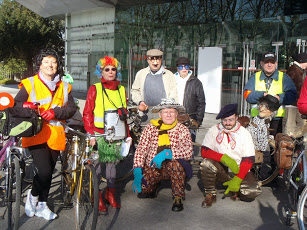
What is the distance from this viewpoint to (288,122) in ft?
17.7

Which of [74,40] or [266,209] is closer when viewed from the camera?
[266,209]

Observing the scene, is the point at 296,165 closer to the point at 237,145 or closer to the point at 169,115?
the point at 237,145

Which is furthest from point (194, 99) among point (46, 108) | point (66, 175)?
point (46, 108)

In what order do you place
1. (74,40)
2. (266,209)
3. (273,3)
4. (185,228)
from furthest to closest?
1. (74,40)
2. (273,3)
3. (266,209)
4. (185,228)

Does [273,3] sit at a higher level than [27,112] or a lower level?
higher

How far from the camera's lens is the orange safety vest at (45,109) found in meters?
4.41

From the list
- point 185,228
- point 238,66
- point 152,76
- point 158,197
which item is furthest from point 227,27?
point 185,228

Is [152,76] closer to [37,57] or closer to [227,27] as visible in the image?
[37,57]

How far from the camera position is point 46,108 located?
447 cm

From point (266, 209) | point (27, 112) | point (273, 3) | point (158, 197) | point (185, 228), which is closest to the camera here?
point (27, 112)

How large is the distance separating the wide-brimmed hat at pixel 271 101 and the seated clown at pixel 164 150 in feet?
4.07

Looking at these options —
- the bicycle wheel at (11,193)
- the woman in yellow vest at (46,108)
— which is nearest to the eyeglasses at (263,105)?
the woman in yellow vest at (46,108)

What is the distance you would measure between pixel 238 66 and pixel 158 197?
30.3 ft

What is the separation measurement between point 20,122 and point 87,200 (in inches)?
39.7
